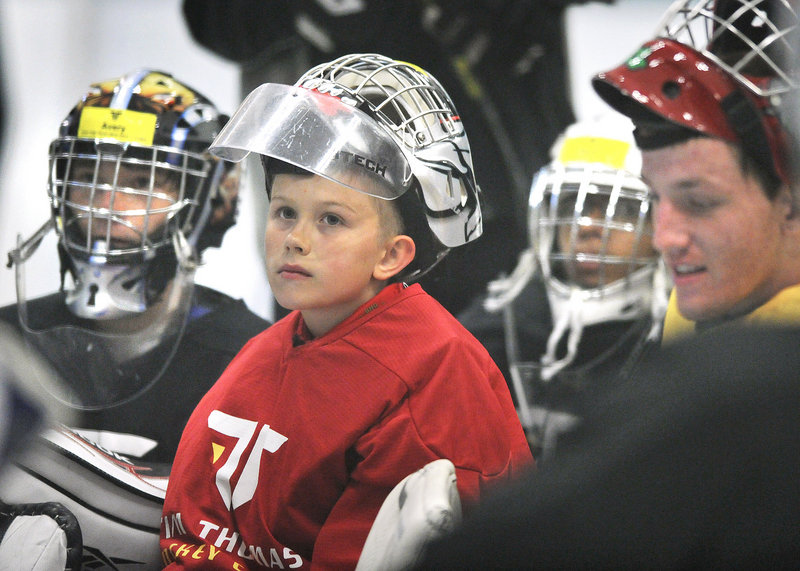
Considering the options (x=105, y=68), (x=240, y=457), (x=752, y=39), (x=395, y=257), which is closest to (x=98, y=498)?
(x=240, y=457)

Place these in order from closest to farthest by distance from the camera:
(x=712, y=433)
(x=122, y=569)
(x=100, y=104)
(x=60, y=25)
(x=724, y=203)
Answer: (x=712, y=433), (x=724, y=203), (x=122, y=569), (x=100, y=104), (x=60, y=25)

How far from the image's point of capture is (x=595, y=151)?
1764mm

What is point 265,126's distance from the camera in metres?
1.03

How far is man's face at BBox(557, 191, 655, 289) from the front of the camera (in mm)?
1687

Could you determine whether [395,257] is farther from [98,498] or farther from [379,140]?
[98,498]

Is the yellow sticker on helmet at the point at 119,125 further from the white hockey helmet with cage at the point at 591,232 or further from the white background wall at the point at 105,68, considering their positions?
the white hockey helmet with cage at the point at 591,232

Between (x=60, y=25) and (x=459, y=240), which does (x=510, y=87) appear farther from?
(x=60, y=25)

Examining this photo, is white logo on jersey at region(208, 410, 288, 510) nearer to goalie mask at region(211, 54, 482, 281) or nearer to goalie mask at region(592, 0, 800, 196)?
goalie mask at region(211, 54, 482, 281)

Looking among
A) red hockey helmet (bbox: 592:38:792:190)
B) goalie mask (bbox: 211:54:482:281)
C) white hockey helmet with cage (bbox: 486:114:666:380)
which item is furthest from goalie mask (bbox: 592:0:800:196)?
white hockey helmet with cage (bbox: 486:114:666:380)

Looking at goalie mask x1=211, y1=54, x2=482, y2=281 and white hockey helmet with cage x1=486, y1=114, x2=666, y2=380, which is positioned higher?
goalie mask x1=211, y1=54, x2=482, y2=281

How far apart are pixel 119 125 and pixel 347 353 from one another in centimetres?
81

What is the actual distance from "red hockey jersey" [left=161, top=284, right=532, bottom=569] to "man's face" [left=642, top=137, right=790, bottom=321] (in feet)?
0.86

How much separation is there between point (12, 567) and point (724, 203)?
1.02 meters

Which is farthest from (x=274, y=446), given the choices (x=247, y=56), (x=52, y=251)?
(x=247, y=56)
